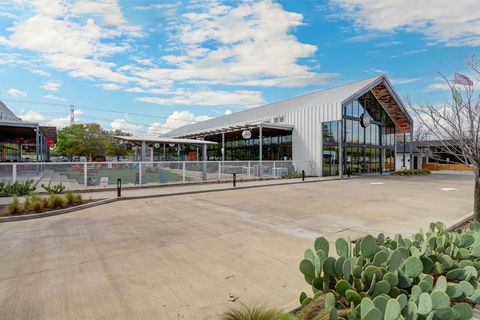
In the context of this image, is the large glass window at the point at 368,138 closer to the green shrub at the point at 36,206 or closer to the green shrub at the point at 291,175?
the green shrub at the point at 291,175

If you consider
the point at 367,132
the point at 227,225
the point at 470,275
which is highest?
the point at 367,132

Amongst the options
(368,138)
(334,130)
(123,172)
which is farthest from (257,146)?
(123,172)

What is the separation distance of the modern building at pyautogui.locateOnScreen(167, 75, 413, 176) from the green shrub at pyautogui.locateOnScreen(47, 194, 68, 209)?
17331 millimetres

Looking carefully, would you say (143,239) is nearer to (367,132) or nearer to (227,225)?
(227,225)

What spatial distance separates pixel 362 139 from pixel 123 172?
23799mm

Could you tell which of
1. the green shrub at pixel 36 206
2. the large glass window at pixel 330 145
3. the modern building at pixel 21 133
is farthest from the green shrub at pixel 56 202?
the large glass window at pixel 330 145

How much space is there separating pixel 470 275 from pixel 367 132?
2881 centimetres

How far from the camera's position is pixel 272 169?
23703 millimetres

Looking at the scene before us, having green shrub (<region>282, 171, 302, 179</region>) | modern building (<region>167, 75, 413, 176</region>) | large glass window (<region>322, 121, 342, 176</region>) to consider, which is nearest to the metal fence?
green shrub (<region>282, 171, 302, 179</region>)

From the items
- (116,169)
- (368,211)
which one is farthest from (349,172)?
(116,169)

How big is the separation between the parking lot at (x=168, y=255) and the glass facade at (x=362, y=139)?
626 inches

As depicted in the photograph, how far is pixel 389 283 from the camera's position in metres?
2.95

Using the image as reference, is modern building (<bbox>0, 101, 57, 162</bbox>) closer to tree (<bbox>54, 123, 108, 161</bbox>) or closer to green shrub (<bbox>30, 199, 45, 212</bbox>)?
tree (<bbox>54, 123, 108, 161</bbox>)

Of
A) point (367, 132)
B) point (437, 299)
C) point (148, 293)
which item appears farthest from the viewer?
point (367, 132)
